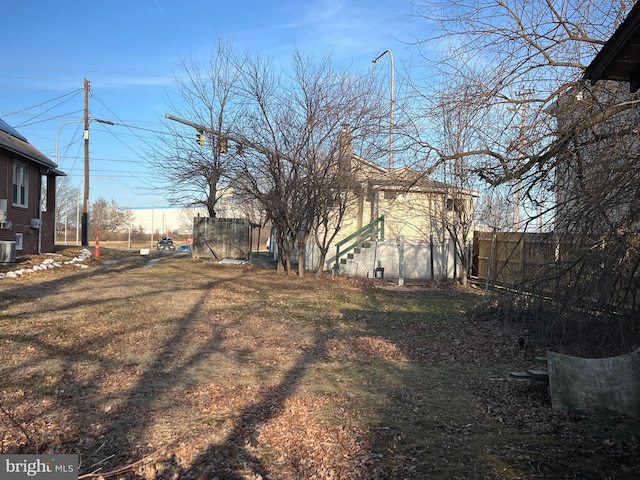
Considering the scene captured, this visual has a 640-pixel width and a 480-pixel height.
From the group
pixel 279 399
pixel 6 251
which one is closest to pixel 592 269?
pixel 279 399

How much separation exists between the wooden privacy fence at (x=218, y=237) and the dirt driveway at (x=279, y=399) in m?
12.8

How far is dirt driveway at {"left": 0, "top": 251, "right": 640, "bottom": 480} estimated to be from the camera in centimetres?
389

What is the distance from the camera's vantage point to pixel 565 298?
600 centimetres

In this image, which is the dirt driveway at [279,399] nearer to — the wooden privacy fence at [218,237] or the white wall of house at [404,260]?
the white wall of house at [404,260]

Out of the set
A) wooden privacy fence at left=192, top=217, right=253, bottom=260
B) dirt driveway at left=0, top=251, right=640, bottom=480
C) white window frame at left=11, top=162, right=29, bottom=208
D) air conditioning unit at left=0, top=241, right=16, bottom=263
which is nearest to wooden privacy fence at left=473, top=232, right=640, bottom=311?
dirt driveway at left=0, top=251, right=640, bottom=480

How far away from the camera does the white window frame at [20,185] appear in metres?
19.5

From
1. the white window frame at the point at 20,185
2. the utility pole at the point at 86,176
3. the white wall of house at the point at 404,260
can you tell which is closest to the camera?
the white window frame at the point at 20,185

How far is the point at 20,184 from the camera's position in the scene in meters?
19.9

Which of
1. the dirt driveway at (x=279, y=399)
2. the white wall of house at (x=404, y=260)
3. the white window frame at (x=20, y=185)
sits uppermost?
the white window frame at (x=20, y=185)

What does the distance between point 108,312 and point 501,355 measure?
699 cm

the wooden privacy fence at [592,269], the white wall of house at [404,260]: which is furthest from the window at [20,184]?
the wooden privacy fence at [592,269]

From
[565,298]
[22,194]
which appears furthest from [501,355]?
[22,194]

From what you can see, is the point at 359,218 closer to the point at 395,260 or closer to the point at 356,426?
the point at 395,260

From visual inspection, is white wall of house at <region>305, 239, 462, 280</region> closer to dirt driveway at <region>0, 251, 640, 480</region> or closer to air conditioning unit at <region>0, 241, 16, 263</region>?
dirt driveway at <region>0, 251, 640, 480</region>
